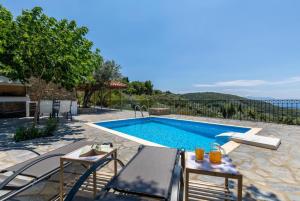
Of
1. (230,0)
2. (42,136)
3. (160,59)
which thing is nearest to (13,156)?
(42,136)

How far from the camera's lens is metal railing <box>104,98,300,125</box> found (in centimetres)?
929

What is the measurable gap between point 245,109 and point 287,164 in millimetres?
7435

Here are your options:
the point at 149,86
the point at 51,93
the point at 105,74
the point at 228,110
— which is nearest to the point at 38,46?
the point at 51,93

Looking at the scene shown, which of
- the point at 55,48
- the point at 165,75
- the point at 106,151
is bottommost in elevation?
the point at 106,151

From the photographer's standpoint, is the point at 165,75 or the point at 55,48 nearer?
the point at 55,48

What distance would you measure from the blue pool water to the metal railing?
2544 millimetres

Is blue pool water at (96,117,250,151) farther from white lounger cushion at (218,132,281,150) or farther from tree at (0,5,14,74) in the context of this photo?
tree at (0,5,14,74)

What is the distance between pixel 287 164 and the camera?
3.95 m

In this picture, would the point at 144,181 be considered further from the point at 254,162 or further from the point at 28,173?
the point at 254,162

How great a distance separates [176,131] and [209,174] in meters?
7.69

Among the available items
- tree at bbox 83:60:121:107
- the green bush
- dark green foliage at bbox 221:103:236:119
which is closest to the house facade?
tree at bbox 83:60:121:107

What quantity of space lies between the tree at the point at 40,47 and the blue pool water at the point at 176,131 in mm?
3899

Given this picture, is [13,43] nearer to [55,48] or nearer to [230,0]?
[55,48]

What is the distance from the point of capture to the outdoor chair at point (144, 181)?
5.54 feet
